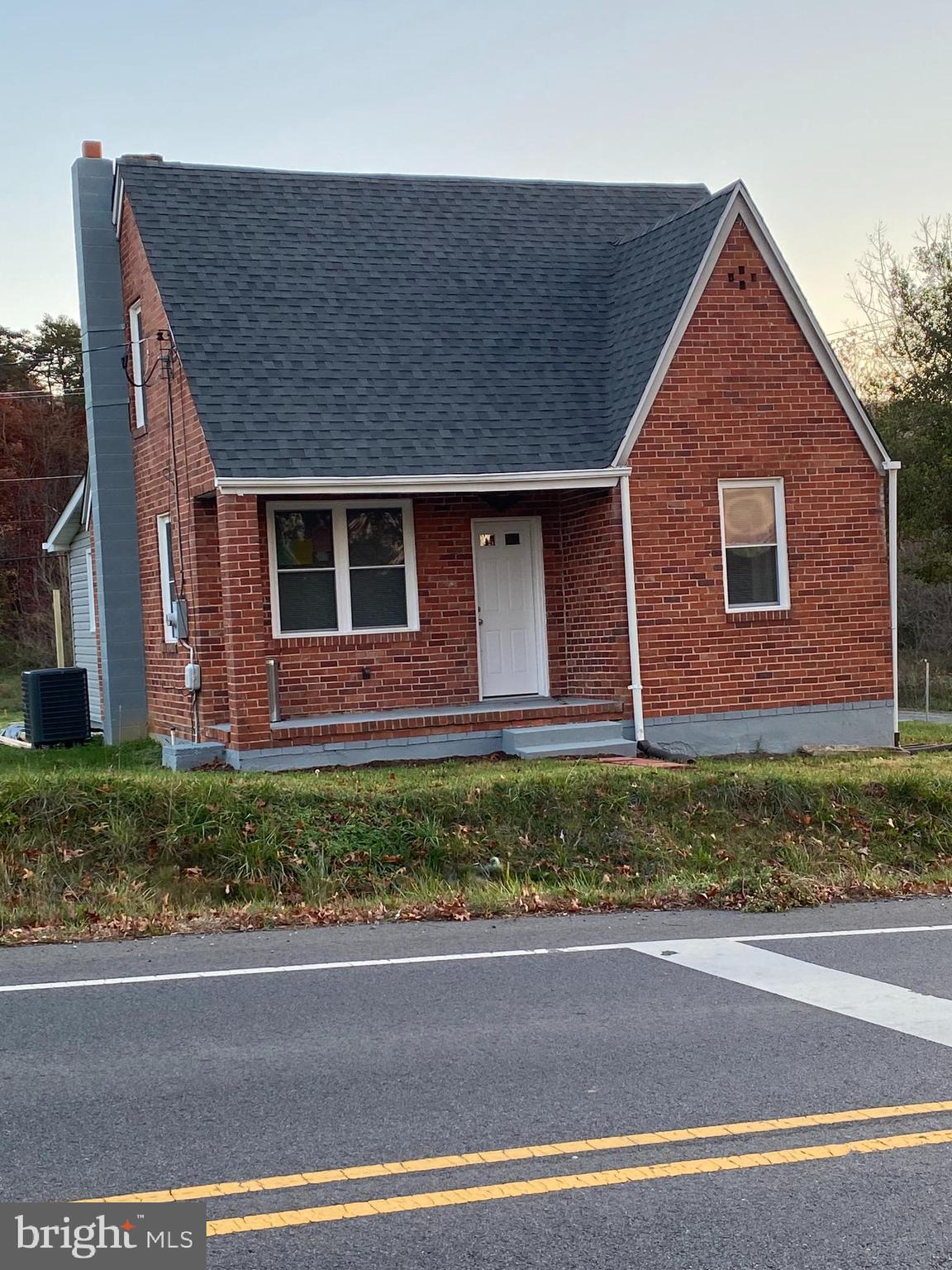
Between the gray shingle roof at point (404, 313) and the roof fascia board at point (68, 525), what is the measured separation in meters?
5.45


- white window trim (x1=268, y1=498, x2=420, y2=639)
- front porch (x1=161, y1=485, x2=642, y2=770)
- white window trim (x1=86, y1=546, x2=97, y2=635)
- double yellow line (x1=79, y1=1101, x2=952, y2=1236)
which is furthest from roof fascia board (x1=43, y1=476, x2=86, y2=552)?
double yellow line (x1=79, y1=1101, x2=952, y2=1236)

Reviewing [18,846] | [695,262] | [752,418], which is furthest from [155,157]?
[18,846]

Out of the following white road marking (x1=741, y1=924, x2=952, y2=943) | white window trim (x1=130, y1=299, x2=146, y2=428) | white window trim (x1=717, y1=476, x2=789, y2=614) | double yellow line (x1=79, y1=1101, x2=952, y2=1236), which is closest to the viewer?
double yellow line (x1=79, y1=1101, x2=952, y2=1236)

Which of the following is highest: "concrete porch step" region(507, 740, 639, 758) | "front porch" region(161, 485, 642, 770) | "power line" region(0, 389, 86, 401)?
"power line" region(0, 389, 86, 401)

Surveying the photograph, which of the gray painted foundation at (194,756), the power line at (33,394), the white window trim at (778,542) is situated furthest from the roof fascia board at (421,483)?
the power line at (33,394)

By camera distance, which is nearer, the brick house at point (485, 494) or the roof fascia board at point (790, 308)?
the brick house at point (485, 494)

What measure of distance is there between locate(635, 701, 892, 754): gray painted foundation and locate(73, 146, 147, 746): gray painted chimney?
7.59 meters

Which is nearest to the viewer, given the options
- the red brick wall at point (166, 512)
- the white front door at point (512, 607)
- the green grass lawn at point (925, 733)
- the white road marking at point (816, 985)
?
the white road marking at point (816, 985)

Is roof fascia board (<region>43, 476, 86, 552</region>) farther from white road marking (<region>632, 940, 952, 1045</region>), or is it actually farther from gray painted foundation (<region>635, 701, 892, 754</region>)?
white road marking (<region>632, 940, 952, 1045</region>)

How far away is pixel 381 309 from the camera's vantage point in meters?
18.4

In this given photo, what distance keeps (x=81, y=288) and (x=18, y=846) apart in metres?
11.2

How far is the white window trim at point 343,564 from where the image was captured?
17172 millimetres

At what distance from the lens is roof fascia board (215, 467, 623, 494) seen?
1584 centimetres
